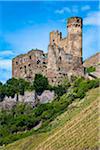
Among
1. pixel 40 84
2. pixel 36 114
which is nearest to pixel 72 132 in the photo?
pixel 36 114

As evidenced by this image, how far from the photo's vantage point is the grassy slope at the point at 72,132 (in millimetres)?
33206

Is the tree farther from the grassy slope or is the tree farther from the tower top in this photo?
the tower top

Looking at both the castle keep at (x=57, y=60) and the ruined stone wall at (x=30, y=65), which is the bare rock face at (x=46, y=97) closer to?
the castle keep at (x=57, y=60)

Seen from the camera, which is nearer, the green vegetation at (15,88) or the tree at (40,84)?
→ the tree at (40,84)

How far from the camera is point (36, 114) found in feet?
161

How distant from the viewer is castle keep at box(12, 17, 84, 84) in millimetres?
55500

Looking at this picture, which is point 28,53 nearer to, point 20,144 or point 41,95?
point 41,95

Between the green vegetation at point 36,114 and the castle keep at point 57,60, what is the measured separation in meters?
3.06

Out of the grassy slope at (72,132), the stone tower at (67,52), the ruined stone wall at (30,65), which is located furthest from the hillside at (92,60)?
the grassy slope at (72,132)

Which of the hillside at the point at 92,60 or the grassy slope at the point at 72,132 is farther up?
the hillside at the point at 92,60

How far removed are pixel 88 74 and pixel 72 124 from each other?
17734 millimetres

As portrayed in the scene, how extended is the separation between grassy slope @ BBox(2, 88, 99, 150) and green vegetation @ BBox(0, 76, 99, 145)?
1323 mm

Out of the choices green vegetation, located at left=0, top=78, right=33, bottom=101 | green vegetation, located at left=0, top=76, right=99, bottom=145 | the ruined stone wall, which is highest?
the ruined stone wall

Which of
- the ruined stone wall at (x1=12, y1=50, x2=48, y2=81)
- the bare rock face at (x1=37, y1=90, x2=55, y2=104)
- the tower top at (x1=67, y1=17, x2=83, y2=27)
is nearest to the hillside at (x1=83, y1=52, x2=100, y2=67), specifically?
the tower top at (x1=67, y1=17, x2=83, y2=27)
